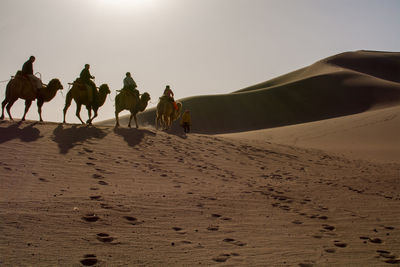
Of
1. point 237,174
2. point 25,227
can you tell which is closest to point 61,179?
point 25,227

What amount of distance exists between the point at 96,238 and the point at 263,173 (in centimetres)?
728

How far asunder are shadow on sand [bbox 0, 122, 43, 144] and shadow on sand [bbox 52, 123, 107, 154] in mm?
501

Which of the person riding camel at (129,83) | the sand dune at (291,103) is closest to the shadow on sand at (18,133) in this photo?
the person riding camel at (129,83)

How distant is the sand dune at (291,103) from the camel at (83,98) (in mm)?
36789

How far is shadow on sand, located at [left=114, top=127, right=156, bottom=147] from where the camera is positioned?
1290 cm

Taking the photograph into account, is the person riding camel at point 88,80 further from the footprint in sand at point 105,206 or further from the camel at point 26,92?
the footprint in sand at point 105,206

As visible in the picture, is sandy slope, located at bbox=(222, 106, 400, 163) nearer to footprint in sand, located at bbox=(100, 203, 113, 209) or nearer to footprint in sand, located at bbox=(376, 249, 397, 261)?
footprint in sand, located at bbox=(376, 249, 397, 261)

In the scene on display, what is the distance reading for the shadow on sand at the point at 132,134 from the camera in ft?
42.3

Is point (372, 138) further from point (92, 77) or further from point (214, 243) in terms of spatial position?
point (214, 243)

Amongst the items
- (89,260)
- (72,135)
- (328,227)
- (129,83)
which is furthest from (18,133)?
(328,227)

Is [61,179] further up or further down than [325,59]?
further down

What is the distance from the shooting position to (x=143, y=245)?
16.0 ft


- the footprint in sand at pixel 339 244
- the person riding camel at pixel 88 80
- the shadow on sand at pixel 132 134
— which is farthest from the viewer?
the person riding camel at pixel 88 80

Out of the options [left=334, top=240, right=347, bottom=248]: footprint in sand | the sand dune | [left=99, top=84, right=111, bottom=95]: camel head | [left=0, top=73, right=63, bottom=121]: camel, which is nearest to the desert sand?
[left=334, top=240, right=347, bottom=248]: footprint in sand
